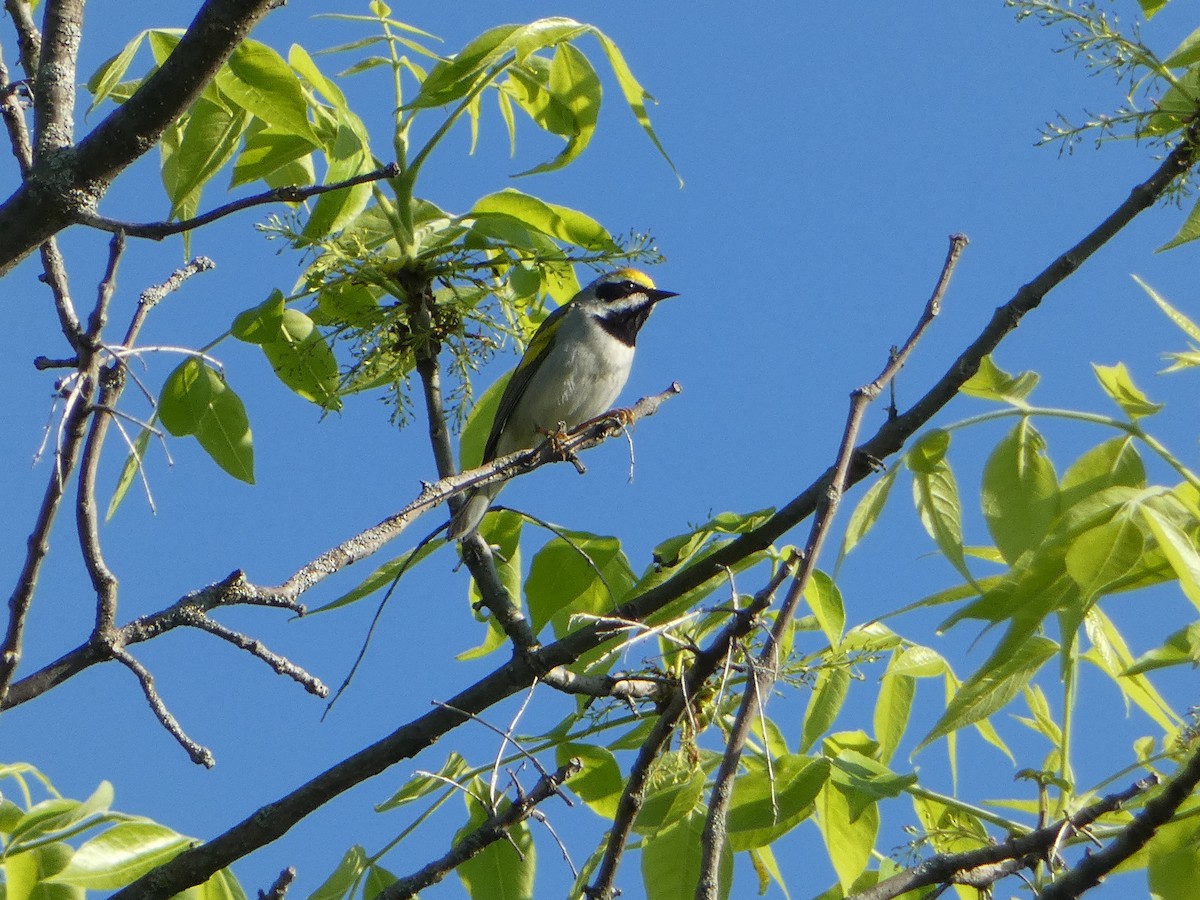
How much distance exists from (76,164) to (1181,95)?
2506mm

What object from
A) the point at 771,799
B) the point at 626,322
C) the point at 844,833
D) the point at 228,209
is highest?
the point at 626,322

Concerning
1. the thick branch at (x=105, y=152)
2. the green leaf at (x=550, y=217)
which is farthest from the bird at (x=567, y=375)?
the thick branch at (x=105, y=152)

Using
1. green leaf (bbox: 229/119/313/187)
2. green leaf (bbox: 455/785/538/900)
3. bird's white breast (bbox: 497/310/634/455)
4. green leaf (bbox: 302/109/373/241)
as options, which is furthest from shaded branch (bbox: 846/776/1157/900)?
bird's white breast (bbox: 497/310/634/455)

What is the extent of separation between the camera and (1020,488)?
115 inches

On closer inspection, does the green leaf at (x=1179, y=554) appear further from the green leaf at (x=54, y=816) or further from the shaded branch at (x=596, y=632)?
the green leaf at (x=54, y=816)

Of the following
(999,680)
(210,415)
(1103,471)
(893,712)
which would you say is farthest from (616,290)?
(999,680)

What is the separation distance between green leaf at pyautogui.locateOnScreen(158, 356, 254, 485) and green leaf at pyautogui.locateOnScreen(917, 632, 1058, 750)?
85.4 inches

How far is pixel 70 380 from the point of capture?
264cm

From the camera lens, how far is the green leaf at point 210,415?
3.77 meters

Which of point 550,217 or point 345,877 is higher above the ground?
point 550,217

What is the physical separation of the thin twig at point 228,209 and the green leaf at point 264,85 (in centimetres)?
46

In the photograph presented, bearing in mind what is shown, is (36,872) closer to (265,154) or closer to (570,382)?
(265,154)

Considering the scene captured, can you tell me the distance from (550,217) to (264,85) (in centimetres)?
111

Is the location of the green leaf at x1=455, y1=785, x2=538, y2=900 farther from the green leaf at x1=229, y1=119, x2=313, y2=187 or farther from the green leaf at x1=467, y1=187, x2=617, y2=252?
the green leaf at x1=229, y1=119, x2=313, y2=187
